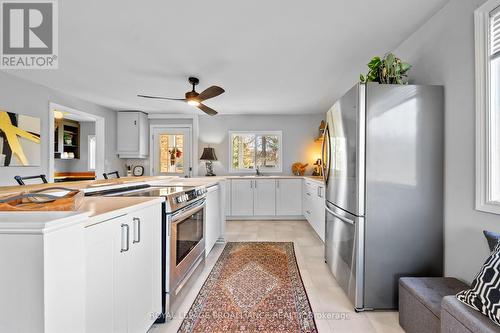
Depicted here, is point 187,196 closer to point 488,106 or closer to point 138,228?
point 138,228

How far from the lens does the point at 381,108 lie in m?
1.86

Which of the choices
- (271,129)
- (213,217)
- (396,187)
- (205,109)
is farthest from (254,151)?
(396,187)

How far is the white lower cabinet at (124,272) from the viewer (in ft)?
3.59

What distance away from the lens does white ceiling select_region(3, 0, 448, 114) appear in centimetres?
184

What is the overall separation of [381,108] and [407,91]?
0.78 feet

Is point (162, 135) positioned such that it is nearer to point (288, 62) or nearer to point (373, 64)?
point (288, 62)

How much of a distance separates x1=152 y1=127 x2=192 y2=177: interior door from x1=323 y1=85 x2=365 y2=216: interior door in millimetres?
3868

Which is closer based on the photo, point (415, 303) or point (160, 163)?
point (415, 303)

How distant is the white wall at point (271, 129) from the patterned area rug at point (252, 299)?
292 cm

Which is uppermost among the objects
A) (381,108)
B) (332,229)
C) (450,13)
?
(450,13)

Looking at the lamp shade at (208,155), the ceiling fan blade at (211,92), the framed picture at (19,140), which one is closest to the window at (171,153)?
the lamp shade at (208,155)

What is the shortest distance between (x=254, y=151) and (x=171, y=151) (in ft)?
6.39

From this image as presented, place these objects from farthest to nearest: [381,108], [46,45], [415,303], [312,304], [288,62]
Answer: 1. [288,62]
2. [46,45]
3. [312,304]
4. [381,108]
5. [415,303]

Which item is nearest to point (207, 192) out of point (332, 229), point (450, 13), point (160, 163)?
point (332, 229)
